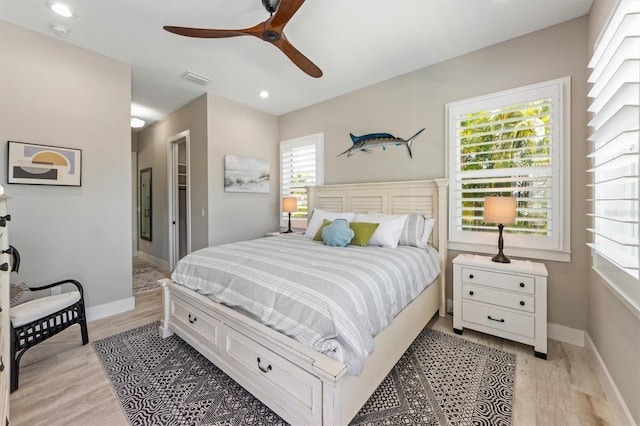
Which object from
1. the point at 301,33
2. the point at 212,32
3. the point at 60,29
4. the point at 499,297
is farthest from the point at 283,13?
the point at 499,297

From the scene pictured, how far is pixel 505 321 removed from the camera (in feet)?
7.23

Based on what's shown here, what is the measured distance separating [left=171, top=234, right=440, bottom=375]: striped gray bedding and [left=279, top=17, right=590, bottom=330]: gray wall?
1219mm

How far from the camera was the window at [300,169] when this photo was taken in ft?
13.8

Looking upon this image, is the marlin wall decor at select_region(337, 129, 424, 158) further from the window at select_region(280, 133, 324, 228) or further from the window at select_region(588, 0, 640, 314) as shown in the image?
the window at select_region(588, 0, 640, 314)

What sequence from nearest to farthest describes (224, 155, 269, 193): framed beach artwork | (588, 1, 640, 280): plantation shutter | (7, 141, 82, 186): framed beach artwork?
(588, 1, 640, 280): plantation shutter
(7, 141, 82, 186): framed beach artwork
(224, 155, 269, 193): framed beach artwork

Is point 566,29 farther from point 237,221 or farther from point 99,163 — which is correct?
point 99,163

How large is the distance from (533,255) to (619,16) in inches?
72.3

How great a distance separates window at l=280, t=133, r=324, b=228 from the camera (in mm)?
4211

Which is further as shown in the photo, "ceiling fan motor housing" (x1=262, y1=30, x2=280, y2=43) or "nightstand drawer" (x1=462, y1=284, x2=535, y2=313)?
"nightstand drawer" (x1=462, y1=284, x2=535, y2=313)

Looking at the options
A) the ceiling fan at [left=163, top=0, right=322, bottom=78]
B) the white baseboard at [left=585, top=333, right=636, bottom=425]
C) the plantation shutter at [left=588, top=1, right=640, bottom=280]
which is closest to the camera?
the plantation shutter at [left=588, top=1, right=640, bottom=280]

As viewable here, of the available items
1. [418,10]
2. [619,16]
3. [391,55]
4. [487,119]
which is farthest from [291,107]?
[619,16]

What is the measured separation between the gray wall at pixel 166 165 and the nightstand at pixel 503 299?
3.36 meters

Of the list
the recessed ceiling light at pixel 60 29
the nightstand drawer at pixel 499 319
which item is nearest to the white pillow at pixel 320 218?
the nightstand drawer at pixel 499 319

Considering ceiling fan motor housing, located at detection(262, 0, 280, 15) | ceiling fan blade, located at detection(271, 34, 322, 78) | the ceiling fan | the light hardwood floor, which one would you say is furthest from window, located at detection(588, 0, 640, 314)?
ceiling fan motor housing, located at detection(262, 0, 280, 15)
